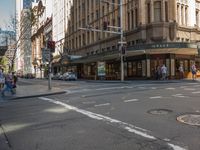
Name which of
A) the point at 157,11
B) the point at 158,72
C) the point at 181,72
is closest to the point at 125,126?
the point at 158,72

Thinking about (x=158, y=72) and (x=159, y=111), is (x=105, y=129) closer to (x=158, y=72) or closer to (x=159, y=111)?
(x=159, y=111)

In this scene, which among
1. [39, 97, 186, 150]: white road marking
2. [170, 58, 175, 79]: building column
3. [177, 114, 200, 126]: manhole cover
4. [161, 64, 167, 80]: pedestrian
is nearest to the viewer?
[39, 97, 186, 150]: white road marking

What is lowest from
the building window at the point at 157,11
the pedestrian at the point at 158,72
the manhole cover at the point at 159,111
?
the manhole cover at the point at 159,111

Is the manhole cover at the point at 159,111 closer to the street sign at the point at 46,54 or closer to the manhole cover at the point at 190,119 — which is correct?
the manhole cover at the point at 190,119

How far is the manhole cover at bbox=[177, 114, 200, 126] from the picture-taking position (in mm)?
8258

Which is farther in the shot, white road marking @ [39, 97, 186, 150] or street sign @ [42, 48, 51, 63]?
street sign @ [42, 48, 51, 63]

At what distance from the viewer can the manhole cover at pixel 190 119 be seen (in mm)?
8258

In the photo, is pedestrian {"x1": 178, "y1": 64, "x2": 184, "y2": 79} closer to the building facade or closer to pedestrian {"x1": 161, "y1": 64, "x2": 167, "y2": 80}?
pedestrian {"x1": 161, "y1": 64, "x2": 167, "y2": 80}

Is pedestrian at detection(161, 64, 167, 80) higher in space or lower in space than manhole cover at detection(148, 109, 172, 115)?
higher

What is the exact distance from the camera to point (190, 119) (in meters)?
8.81

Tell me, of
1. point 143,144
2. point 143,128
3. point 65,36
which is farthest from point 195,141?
point 65,36

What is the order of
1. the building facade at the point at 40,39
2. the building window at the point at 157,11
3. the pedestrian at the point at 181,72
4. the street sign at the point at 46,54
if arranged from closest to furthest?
the street sign at the point at 46,54 → the pedestrian at the point at 181,72 → the building window at the point at 157,11 → the building facade at the point at 40,39

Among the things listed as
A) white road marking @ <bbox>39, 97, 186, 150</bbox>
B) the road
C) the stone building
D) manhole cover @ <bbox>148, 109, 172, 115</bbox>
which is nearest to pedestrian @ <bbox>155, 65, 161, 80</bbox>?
the stone building

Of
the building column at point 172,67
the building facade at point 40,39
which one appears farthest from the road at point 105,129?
the building facade at point 40,39
